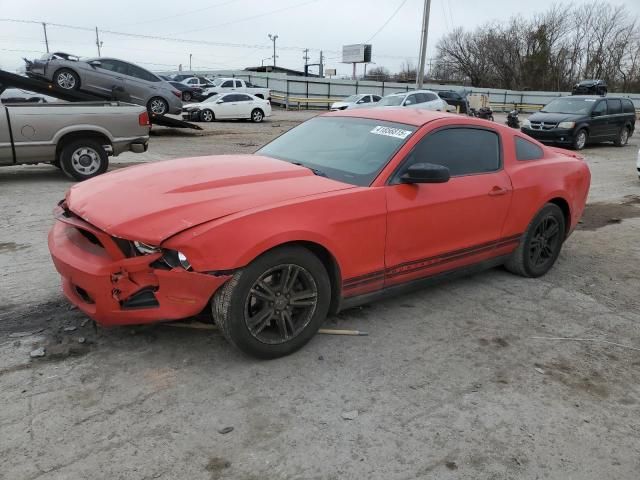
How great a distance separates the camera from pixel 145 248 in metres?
3.04

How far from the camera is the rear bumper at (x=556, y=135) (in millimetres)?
16453

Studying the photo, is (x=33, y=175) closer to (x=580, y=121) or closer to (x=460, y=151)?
(x=460, y=151)

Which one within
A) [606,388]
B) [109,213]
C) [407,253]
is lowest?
[606,388]

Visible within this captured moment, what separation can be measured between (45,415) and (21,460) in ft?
1.09

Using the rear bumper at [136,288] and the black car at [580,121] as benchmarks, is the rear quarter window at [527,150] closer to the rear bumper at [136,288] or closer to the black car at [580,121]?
the rear bumper at [136,288]

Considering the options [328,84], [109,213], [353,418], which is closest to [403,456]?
[353,418]

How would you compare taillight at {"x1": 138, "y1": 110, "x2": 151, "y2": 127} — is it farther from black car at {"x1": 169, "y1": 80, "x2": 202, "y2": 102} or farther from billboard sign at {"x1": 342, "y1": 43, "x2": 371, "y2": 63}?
billboard sign at {"x1": 342, "y1": 43, "x2": 371, "y2": 63}

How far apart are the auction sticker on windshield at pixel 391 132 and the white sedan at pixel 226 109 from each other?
2057cm

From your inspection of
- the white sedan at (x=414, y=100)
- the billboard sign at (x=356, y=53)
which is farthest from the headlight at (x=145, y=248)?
the billboard sign at (x=356, y=53)

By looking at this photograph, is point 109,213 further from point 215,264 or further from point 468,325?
point 468,325

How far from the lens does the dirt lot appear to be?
246 centimetres

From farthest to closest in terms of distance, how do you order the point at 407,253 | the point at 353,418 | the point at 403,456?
the point at 407,253 < the point at 353,418 < the point at 403,456

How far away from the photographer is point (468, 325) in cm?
398

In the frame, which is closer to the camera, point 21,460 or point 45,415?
point 21,460
